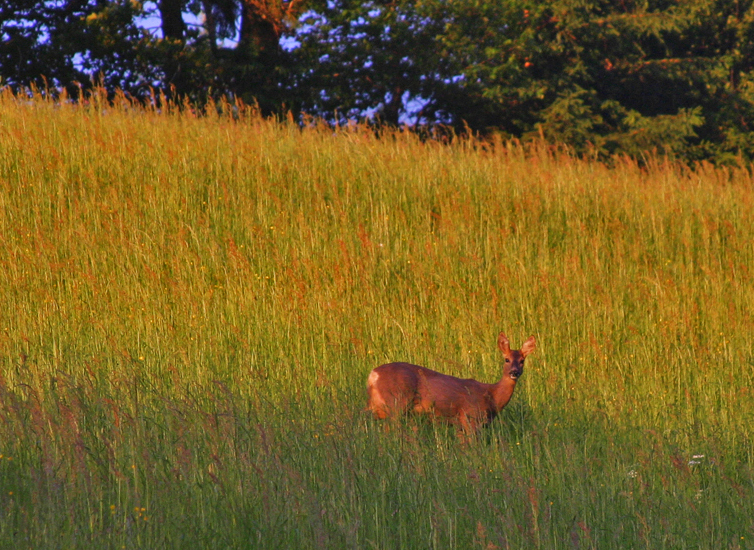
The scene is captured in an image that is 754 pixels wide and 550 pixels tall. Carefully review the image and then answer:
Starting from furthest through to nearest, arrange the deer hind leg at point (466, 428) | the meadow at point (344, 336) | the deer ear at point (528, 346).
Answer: the deer ear at point (528, 346) < the deer hind leg at point (466, 428) < the meadow at point (344, 336)

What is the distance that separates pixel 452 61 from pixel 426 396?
15.3 meters

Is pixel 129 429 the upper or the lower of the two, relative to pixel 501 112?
lower

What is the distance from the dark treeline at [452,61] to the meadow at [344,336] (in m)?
6.93

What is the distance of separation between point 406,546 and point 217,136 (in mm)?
7948

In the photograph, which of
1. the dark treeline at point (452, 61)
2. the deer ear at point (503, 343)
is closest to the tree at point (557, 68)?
the dark treeline at point (452, 61)

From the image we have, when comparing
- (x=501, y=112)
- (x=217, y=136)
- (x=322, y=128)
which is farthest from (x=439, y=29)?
(x=217, y=136)

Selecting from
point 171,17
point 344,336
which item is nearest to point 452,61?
point 171,17

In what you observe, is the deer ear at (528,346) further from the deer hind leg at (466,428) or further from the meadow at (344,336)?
the deer hind leg at (466,428)

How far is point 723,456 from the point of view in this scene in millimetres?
4848

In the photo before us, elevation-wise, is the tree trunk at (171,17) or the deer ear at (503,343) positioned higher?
the tree trunk at (171,17)

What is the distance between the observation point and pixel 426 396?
16.7 ft

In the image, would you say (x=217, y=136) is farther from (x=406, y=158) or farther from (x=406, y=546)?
(x=406, y=546)

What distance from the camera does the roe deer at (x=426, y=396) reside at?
5.02 m

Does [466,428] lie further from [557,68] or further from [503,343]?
[557,68]
